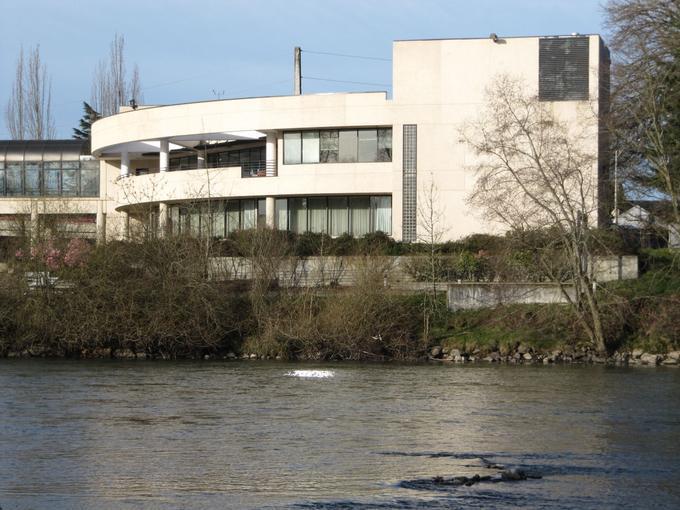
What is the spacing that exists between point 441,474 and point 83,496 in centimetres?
656

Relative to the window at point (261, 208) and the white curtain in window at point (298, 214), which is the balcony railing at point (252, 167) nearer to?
the window at point (261, 208)

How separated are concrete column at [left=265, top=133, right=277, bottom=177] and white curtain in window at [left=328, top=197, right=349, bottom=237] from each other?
377 centimetres

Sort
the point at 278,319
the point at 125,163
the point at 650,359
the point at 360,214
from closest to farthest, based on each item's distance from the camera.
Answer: the point at 650,359 → the point at 278,319 → the point at 360,214 → the point at 125,163

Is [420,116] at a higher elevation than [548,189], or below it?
higher

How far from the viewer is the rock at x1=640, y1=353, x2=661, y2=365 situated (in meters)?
43.7

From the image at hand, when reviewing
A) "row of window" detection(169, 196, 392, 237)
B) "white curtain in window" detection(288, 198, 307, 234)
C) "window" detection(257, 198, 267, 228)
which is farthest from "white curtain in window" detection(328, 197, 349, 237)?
"window" detection(257, 198, 267, 228)

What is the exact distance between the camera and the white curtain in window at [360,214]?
63125 mm

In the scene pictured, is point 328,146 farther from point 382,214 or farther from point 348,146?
point 382,214

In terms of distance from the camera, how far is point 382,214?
62.6 m

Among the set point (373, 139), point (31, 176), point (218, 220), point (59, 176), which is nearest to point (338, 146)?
point (373, 139)

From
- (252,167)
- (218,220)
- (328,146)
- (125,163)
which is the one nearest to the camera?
(328,146)

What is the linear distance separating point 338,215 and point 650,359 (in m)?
24.3

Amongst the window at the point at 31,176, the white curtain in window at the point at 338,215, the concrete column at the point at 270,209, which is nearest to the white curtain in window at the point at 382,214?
the white curtain in window at the point at 338,215

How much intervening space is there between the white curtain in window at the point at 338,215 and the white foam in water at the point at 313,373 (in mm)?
23830
